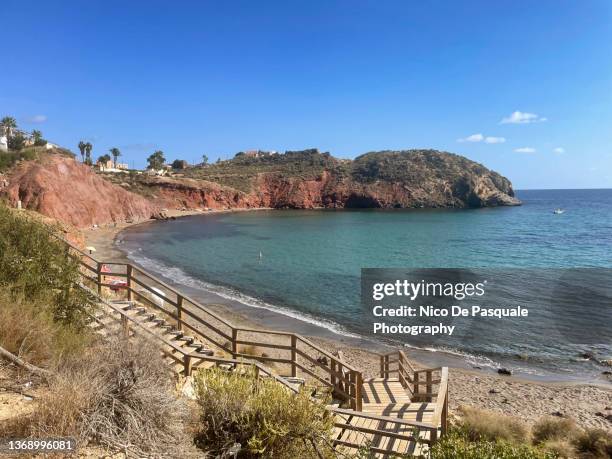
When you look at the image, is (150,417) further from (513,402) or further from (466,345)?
(466,345)

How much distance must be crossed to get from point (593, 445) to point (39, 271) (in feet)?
38.9

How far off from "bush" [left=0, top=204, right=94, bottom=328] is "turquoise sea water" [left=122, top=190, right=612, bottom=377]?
1504 cm

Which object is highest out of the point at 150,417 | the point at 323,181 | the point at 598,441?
the point at 323,181

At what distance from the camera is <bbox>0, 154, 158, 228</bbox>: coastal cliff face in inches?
1949

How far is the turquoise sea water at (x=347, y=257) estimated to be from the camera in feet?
63.9

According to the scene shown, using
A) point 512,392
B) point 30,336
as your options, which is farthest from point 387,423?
point 512,392

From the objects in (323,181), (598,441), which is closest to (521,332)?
→ (598,441)

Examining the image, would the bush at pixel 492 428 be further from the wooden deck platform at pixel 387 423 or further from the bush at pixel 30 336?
the bush at pixel 30 336

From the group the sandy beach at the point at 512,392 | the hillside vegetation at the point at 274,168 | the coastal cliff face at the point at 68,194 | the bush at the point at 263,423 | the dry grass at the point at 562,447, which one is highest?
the hillside vegetation at the point at 274,168

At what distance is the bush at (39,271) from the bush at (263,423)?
3.64 m

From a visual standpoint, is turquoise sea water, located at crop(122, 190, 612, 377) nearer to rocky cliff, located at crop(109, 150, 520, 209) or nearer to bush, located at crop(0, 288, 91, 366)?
bush, located at crop(0, 288, 91, 366)

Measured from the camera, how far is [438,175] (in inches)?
4946

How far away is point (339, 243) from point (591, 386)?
124 feet

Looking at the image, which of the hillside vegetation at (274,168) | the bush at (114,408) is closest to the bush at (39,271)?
the bush at (114,408)
